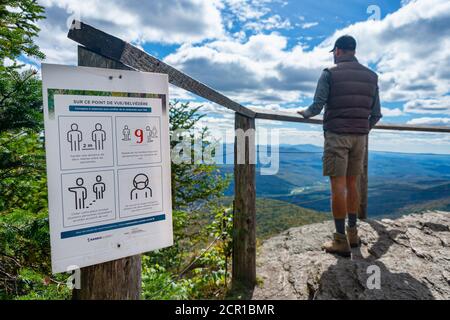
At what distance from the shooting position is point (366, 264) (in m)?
3.07

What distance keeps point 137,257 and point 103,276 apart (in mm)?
169

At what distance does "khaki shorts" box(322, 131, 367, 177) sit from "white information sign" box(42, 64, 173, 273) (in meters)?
2.50

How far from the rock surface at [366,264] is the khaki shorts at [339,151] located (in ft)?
3.19

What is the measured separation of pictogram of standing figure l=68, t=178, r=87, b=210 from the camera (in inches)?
49.4

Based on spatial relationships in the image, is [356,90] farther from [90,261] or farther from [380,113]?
[90,261]

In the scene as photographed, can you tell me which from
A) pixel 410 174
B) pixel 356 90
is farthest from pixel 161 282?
pixel 410 174

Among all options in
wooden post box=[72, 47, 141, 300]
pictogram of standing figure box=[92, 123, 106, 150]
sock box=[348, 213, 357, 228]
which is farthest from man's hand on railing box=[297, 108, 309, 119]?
pictogram of standing figure box=[92, 123, 106, 150]

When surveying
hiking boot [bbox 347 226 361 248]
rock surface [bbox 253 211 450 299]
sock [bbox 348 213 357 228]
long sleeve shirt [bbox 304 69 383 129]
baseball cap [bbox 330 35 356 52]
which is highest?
baseball cap [bbox 330 35 356 52]

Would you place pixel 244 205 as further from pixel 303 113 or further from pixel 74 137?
pixel 74 137

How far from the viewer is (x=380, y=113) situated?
12.3ft

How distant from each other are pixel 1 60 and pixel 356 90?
331cm

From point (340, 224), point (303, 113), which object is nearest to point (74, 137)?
point (303, 113)

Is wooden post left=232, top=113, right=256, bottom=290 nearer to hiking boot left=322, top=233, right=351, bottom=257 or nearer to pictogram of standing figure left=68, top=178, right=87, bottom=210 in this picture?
hiking boot left=322, top=233, right=351, bottom=257

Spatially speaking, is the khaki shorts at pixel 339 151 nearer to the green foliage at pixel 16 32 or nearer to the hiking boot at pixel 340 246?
the hiking boot at pixel 340 246
